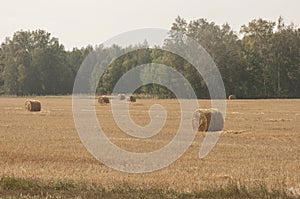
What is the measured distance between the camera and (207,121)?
88.1 feet

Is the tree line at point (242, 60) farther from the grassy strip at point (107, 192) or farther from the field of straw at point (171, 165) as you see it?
the grassy strip at point (107, 192)

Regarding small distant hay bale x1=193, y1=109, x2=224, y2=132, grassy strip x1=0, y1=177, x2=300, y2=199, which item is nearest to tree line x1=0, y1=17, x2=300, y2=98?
small distant hay bale x1=193, y1=109, x2=224, y2=132

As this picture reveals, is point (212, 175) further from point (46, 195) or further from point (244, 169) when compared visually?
point (46, 195)

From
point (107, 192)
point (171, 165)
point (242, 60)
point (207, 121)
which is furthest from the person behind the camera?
point (242, 60)

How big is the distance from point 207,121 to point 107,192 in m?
16.1

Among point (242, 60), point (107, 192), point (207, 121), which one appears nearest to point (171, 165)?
point (107, 192)

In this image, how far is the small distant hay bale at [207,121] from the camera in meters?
26.9

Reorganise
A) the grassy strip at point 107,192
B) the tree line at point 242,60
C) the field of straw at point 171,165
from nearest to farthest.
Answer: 1. the grassy strip at point 107,192
2. the field of straw at point 171,165
3. the tree line at point 242,60

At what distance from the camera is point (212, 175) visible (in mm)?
13508

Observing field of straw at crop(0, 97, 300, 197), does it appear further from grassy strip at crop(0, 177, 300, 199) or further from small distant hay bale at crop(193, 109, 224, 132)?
small distant hay bale at crop(193, 109, 224, 132)

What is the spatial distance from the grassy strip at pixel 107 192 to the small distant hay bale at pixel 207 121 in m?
15.4

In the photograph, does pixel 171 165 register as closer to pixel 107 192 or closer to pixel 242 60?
pixel 107 192

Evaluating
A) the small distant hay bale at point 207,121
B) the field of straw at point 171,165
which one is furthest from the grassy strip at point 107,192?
the small distant hay bale at point 207,121

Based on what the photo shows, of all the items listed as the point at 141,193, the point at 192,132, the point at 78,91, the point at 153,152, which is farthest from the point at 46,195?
the point at 78,91
